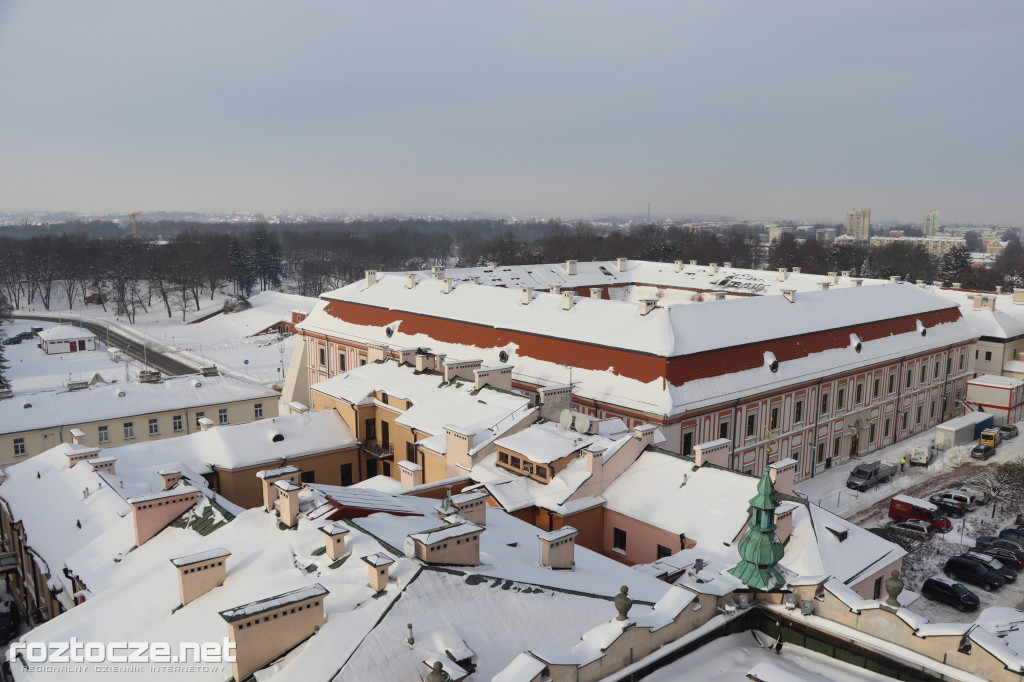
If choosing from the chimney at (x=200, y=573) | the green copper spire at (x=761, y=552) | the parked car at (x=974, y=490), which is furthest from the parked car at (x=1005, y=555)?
the chimney at (x=200, y=573)

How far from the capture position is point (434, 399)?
3148 cm

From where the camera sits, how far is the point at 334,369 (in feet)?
173

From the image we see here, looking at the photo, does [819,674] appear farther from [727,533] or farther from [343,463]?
[343,463]

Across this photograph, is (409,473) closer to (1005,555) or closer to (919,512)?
(919,512)

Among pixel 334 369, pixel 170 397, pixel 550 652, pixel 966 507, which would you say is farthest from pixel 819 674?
pixel 334 369

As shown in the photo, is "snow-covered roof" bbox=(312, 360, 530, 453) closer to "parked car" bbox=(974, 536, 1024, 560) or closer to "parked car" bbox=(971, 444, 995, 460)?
"parked car" bbox=(974, 536, 1024, 560)

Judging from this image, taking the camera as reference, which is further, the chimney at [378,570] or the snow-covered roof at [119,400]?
the snow-covered roof at [119,400]

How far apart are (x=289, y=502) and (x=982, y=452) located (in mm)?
41243

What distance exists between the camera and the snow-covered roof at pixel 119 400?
38469mm

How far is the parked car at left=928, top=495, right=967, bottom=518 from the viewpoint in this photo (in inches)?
1383

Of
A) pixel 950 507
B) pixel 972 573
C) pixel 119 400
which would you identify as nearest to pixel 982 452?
pixel 950 507

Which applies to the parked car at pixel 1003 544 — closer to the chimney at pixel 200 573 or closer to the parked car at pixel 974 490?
the parked car at pixel 974 490

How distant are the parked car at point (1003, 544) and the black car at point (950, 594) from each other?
460 cm

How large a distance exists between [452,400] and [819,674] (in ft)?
69.4
